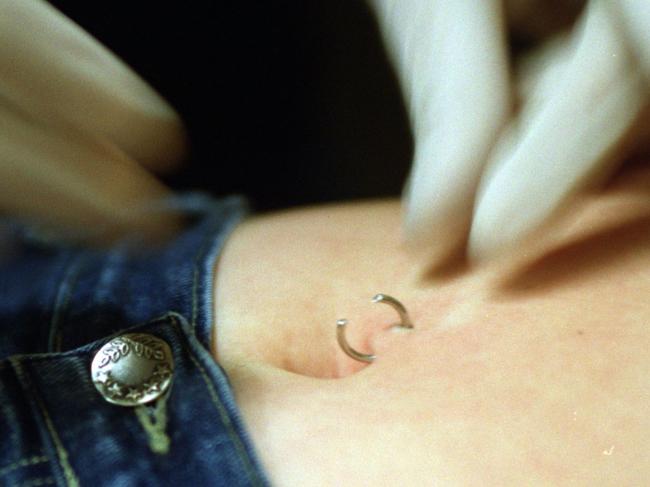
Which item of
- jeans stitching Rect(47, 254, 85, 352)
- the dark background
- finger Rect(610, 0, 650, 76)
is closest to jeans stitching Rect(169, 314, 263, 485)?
jeans stitching Rect(47, 254, 85, 352)

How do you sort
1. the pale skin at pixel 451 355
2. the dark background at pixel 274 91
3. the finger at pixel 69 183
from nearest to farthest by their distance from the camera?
the pale skin at pixel 451 355
the finger at pixel 69 183
the dark background at pixel 274 91

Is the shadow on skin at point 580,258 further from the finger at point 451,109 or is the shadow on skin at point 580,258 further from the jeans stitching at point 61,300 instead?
the jeans stitching at point 61,300

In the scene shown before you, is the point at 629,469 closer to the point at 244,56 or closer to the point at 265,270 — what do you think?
the point at 265,270

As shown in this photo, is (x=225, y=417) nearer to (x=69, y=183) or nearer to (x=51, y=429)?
(x=51, y=429)

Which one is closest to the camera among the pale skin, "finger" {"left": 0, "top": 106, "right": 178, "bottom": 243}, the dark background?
the pale skin

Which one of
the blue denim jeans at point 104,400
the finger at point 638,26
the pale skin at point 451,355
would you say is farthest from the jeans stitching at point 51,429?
the finger at point 638,26

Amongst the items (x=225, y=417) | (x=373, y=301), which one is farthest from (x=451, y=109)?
(x=225, y=417)

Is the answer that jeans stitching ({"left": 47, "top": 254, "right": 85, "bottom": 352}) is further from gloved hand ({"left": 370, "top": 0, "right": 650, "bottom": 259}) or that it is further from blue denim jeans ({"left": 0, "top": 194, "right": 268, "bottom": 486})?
gloved hand ({"left": 370, "top": 0, "right": 650, "bottom": 259})
